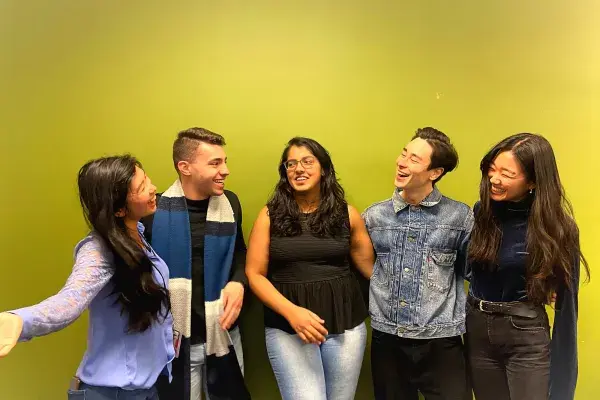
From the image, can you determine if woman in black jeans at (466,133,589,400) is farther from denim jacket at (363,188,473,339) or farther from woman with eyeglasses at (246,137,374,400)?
woman with eyeglasses at (246,137,374,400)

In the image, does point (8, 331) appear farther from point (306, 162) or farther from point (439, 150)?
point (439, 150)

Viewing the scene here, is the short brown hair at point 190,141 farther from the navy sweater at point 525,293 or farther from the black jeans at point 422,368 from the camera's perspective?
the navy sweater at point 525,293

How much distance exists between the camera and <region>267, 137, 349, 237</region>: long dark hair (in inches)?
70.5

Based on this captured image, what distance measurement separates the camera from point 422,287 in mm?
1705

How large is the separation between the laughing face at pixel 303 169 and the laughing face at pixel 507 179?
2.11ft

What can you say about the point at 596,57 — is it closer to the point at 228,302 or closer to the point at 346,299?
the point at 346,299

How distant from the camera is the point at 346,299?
1.79 m

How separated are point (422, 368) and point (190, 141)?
4.02ft

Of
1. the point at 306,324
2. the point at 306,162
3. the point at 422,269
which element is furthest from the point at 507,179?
the point at 306,324

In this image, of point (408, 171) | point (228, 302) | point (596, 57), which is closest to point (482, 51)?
point (596, 57)

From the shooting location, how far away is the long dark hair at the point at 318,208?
70.5 inches

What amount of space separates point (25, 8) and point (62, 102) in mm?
427

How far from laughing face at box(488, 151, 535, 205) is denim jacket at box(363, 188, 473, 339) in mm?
178

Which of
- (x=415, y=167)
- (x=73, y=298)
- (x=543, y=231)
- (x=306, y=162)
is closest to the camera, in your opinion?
(x=73, y=298)
